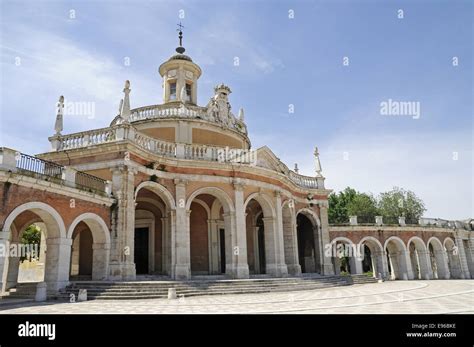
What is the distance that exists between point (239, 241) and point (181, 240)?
3189 millimetres

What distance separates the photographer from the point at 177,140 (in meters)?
22.8

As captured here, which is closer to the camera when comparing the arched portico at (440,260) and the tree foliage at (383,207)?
the arched portico at (440,260)

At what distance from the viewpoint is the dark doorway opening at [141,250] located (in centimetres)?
2139

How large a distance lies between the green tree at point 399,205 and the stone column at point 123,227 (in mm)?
38429

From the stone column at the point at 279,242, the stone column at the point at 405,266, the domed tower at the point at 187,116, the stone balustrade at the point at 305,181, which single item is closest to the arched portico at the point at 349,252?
the stone column at the point at 405,266

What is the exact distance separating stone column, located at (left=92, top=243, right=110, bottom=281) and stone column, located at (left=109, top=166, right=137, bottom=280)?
0.21 metres

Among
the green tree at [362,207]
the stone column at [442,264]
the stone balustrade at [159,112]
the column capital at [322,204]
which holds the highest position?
the stone balustrade at [159,112]

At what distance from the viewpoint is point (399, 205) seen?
49094mm

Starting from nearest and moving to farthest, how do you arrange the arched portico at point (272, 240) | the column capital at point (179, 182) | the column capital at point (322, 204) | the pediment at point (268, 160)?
the column capital at point (179, 182) < the arched portico at point (272, 240) < the pediment at point (268, 160) < the column capital at point (322, 204)

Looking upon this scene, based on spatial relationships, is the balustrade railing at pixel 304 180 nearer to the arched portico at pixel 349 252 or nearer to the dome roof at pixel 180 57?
the arched portico at pixel 349 252

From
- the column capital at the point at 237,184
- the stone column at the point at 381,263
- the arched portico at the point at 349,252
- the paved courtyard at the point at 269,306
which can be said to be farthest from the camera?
the stone column at the point at 381,263

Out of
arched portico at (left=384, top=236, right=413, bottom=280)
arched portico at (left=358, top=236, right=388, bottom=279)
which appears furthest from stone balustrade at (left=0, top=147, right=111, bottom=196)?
arched portico at (left=384, top=236, right=413, bottom=280)

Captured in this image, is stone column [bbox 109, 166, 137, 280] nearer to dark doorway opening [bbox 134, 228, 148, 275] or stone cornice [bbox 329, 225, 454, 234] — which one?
dark doorway opening [bbox 134, 228, 148, 275]

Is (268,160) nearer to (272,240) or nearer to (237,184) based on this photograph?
(237,184)
